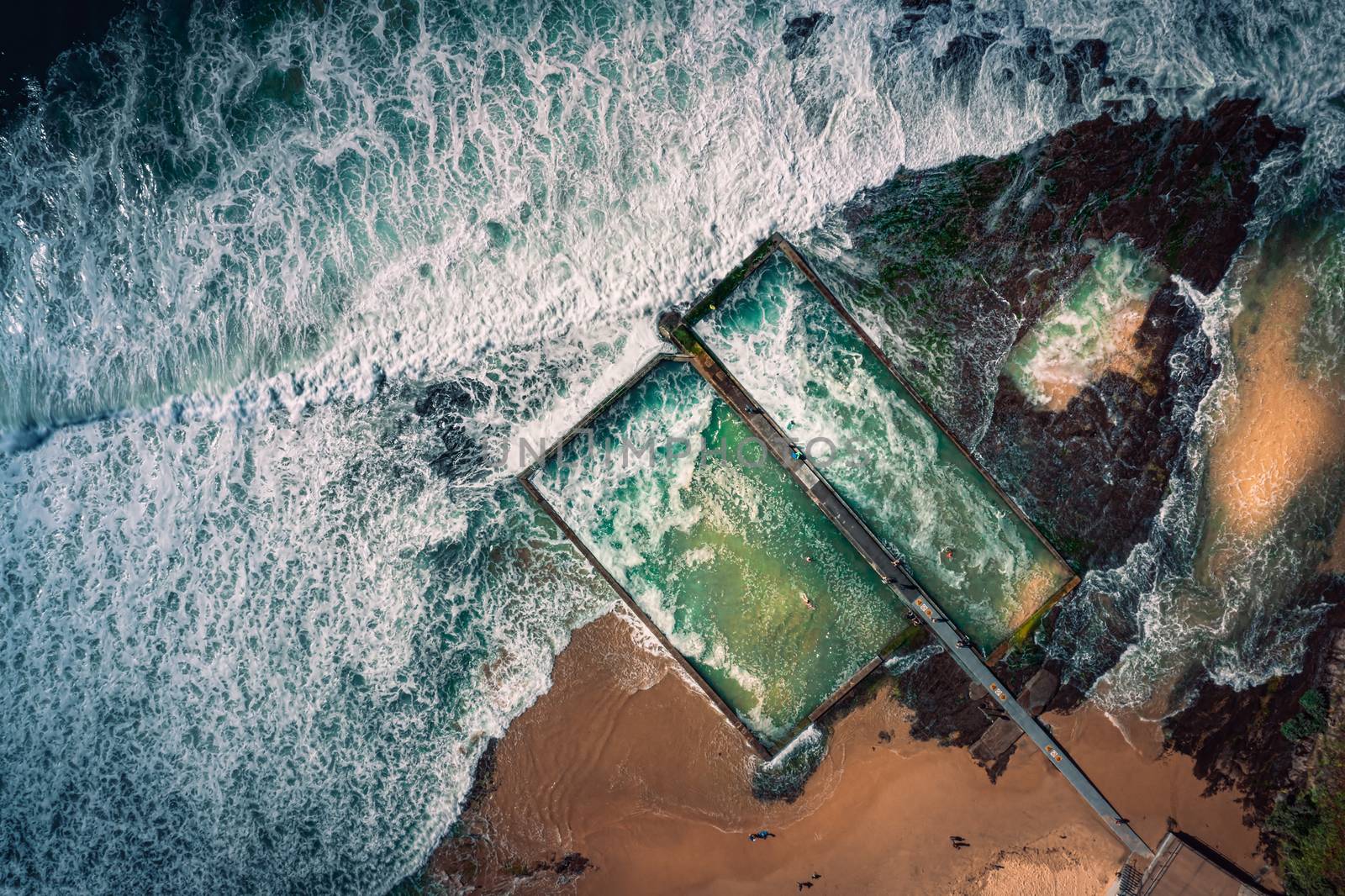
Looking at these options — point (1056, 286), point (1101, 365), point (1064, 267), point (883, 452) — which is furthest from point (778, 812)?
point (1064, 267)

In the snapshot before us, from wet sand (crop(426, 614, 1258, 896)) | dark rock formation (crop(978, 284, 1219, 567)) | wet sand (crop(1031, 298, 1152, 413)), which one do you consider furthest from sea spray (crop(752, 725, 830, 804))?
wet sand (crop(1031, 298, 1152, 413))

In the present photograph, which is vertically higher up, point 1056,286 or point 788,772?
point 1056,286

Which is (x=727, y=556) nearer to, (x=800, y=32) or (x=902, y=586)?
(x=902, y=586)

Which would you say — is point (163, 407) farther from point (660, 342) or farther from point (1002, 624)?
point (1002, 624)

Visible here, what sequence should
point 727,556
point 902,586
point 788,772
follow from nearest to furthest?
point 902,586 → point 788,772 → point 727,556

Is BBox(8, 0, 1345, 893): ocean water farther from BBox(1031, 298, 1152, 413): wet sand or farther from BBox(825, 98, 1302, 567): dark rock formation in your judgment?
BBox(1031, 298, 1152, 413): wet sand

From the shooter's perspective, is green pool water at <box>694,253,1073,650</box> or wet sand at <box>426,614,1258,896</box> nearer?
wet sand at <box>426,614,1258,896</box>
